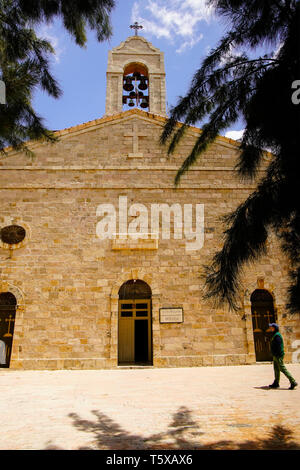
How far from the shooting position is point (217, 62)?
3.99 meters

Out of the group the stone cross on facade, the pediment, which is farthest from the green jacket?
the pediment

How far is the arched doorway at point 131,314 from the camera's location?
10289 mm

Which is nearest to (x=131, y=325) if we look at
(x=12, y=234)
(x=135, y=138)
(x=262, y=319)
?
(x=262, y=319)

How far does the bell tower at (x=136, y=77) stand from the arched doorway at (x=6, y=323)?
26.3 ft

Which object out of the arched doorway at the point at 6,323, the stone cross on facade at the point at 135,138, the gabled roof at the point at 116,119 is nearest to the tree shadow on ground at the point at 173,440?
the arched doorway at the point at 6,323

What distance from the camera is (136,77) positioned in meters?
14.1

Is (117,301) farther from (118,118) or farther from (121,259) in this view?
(118,118)

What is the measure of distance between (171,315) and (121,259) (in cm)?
236

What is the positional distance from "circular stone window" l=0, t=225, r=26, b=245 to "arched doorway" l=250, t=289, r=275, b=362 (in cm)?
784

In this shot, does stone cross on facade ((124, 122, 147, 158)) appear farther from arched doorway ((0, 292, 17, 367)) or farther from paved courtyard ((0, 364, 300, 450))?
paved courtyard ((0, 364, 300, 450))

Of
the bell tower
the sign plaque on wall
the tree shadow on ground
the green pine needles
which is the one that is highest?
the bell tower

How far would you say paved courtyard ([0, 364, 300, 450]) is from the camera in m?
3.37

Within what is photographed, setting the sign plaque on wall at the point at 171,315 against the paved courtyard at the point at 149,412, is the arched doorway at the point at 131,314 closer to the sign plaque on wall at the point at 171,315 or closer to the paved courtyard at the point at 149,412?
the sign plaque on wall at the point at 171,315
